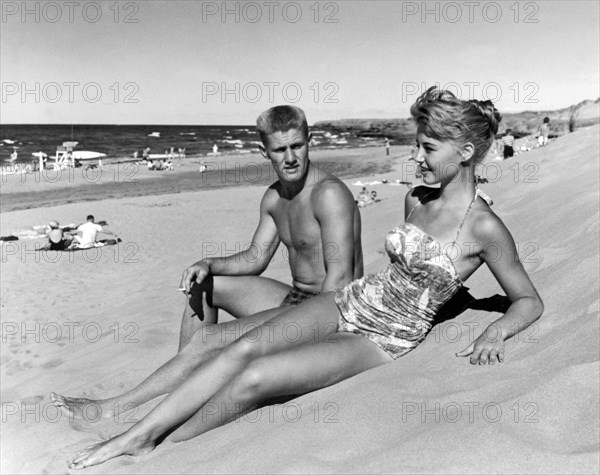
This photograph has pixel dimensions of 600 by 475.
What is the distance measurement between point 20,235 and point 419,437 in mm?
11648

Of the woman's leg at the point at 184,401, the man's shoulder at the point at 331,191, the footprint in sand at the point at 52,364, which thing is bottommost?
the footprint in sand at the point at 52,364

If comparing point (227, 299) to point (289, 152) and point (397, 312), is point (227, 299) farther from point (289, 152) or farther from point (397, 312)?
point (397, 312)

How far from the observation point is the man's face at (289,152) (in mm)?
3553

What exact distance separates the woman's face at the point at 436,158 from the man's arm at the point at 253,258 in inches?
46.3

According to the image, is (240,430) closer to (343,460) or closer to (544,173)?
(343,460)

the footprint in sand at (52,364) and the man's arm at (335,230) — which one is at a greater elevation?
the man's arm at (335,230)

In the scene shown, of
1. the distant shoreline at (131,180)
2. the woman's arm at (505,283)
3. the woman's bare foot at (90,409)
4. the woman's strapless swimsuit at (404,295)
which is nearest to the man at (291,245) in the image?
the woman's strapless swimsuit at (404,295)

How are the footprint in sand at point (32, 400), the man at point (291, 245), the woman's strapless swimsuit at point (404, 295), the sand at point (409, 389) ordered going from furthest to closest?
the footprint in sand at point (32, 400)
the man at point (291, 245)
the woman's strapless swimsuit at point (404, 295)
the sand at point (409, 389)

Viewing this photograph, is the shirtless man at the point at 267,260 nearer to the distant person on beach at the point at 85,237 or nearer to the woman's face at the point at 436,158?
the woman's face at the point at 436,158

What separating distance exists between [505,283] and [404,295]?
45cm

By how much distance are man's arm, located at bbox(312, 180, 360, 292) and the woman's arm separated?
2.54 ft

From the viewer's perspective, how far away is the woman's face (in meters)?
2.98

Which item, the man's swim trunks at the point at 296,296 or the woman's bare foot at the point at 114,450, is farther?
the man's swim trunks at the point at 296,296

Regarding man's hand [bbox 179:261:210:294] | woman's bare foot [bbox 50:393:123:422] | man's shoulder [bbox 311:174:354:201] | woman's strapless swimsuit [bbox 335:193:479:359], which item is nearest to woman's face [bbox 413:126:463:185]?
woman's strapless swimsuit [bbox 335:193:479:359]
